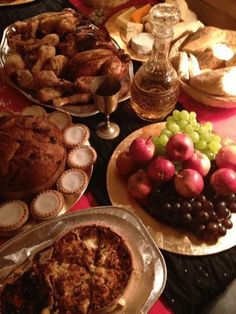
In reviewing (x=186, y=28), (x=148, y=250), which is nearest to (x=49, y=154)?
(x=148, y=250)

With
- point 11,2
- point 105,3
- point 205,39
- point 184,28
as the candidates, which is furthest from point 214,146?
point 11,2

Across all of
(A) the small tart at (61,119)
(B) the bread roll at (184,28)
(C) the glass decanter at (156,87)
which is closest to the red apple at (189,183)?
(C) the glass decanter at (156,87)

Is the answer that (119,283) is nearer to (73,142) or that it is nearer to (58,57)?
(73,142)

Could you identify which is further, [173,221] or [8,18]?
[8,18]

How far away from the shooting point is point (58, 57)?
1.29m

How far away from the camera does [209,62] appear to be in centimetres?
133

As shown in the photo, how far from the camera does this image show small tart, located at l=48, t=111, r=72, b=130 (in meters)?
1.15

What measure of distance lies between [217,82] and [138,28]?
493 millimetres

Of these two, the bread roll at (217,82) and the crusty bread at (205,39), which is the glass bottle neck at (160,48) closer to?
the bread roll at (217,82)

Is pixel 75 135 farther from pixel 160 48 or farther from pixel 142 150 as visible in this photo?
pixel 160 48

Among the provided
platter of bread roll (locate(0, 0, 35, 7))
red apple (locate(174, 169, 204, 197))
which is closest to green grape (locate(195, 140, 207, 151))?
red apple (locate(174, 169, 204, 197))

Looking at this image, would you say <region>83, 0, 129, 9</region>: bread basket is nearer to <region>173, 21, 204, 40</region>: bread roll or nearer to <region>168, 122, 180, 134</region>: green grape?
<region>173, 21, 204, 40</region>: bread roll

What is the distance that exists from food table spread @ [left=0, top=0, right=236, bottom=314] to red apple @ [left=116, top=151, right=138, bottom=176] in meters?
0.07

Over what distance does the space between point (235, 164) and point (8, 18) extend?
4.16ft
